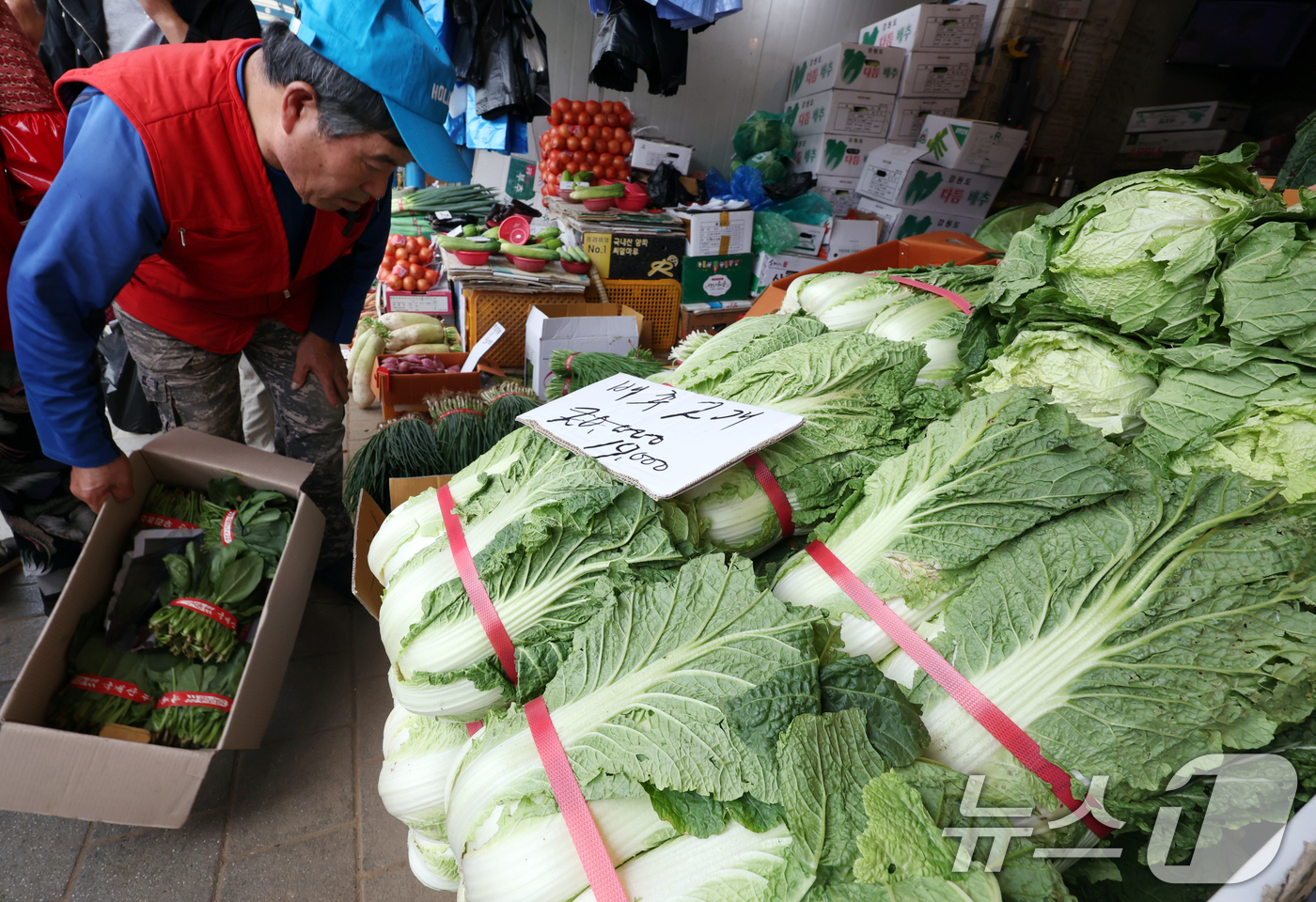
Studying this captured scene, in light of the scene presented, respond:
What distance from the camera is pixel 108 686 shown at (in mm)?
2072

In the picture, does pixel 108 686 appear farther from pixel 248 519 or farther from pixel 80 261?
pixel 80 261

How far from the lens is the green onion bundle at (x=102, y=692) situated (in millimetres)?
2025

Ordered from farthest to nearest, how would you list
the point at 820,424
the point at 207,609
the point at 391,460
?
the point at 391,460
the point at 207,609
the point at 820,424

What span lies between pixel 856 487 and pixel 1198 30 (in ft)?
35.5

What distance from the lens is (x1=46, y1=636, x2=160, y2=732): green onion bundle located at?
2.03 m

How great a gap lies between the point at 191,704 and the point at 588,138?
620 cm

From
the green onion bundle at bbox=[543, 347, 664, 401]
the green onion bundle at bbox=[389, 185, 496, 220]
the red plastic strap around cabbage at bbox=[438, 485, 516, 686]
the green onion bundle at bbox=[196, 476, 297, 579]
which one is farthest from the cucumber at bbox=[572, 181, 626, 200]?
the red plastic strap around cabbage at bbox=[438, 485, 516, 686]

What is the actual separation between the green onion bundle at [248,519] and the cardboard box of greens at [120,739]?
0.06m

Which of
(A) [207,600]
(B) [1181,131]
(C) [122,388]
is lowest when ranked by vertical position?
(C) [122,388]

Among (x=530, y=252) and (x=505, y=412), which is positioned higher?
(x=530, y=252)

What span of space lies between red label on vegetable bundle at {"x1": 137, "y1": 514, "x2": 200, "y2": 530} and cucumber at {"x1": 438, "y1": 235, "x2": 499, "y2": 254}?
10.7 ft

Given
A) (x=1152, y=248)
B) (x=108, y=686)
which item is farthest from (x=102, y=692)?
(x=1152, y=248)

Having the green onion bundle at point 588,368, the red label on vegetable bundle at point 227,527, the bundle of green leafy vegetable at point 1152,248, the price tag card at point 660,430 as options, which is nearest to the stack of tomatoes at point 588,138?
the green onion bundle at point 588,368

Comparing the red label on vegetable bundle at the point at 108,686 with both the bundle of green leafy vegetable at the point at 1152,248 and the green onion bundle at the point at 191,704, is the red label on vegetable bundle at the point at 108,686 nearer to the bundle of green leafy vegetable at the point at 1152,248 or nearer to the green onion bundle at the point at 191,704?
the green onion bundle at the point at 191,704
